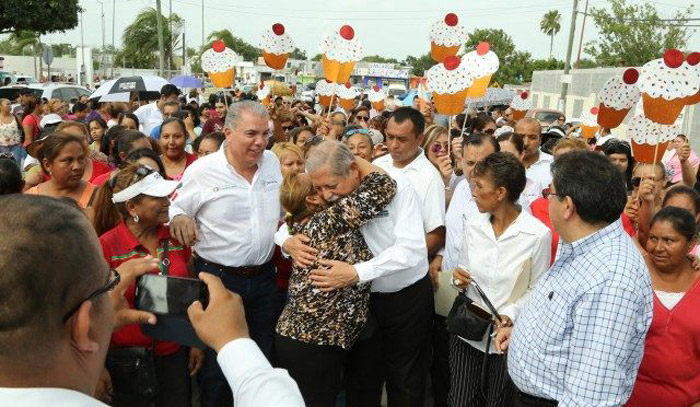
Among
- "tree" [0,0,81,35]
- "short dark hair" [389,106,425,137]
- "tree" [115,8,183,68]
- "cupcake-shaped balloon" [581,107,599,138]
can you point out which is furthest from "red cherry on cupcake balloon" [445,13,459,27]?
"tree" [115,8,183,68]

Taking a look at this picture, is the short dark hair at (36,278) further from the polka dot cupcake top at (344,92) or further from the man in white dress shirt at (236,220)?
the polka dot cupcake top at (344,92)

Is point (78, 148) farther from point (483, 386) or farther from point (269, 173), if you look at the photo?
point (483, 386)

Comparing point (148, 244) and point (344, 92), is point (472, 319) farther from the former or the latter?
point (344, 92)

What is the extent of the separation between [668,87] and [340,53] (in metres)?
4.06

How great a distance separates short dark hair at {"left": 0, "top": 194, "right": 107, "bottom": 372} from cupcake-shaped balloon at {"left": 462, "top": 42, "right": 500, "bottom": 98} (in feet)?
19.9

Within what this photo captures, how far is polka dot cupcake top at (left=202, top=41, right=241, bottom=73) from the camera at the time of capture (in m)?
7.62

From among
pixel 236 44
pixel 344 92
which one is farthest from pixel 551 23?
pixel 344 92

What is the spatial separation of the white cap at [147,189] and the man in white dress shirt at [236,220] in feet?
1.44

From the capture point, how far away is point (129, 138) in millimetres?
5445

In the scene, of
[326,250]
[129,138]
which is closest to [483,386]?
[326,250]

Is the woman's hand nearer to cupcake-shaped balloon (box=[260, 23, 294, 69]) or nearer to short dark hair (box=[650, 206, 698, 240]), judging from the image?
short dark hair (box=[650, 206, 698, 240])

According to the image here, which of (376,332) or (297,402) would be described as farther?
(376,332)

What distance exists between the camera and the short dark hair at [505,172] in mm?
3236

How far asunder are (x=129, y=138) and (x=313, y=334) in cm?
329
